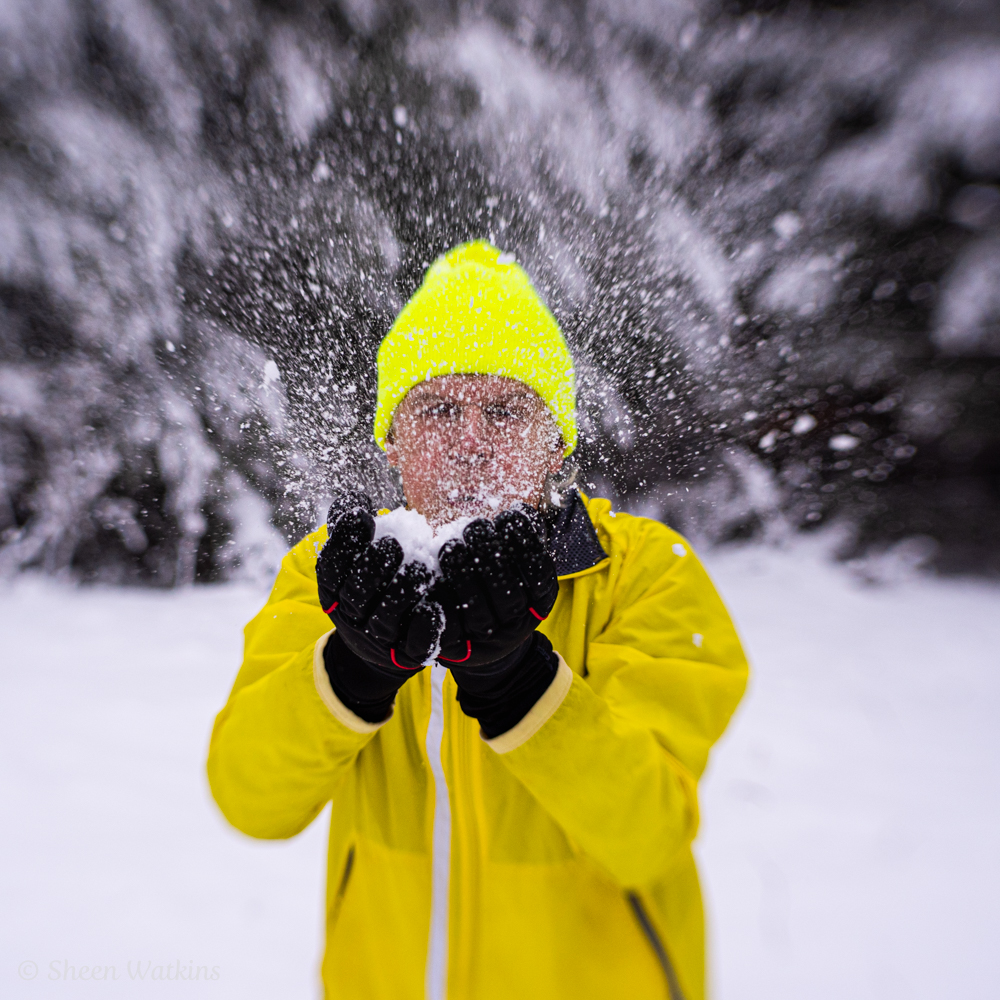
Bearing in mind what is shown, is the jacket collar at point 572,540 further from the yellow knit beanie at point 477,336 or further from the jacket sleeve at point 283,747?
the jacket sleeve at point 283,747

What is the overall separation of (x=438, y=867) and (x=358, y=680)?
15.0 inches

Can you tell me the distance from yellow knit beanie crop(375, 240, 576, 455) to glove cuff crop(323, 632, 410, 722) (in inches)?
21.7

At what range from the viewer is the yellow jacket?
66 cm

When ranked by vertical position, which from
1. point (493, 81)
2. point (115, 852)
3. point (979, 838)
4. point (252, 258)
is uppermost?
point (493, 81)

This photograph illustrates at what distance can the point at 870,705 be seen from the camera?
3.31 m

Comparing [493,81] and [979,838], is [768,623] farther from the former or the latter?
[493,81]

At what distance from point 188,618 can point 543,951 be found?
4847mm

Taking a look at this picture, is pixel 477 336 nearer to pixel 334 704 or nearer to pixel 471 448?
pixel 471 448

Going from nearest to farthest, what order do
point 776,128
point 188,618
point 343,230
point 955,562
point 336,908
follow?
1. point 336,908
2. point 343,230
3. point 776,128
4. point 955,562
5. point 188,618

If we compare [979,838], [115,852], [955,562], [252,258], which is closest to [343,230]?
[252,258]

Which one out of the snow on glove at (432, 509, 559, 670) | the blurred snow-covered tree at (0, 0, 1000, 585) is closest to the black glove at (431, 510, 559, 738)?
the snow on glove at (432, 509, 559, 670)

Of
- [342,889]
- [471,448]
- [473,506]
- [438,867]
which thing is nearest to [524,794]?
[438,867]

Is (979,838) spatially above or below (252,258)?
below

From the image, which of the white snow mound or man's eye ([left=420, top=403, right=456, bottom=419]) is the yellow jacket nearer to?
the white snow mound
